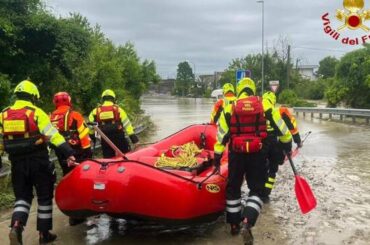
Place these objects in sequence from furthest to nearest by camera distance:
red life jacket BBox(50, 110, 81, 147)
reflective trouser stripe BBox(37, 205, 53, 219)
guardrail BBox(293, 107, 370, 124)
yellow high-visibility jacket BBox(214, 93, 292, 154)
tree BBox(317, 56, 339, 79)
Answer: tree BBox(317, 56, 339, 79) → guardrail BBox(293, 107, 370, 124) → red life jacket BBox(50, 110, 81, 147) → yellow high-visibility jacket BBox(214, 93, 292, 154) → reflective trouser stripe BBox(37, 205, 53, 219)

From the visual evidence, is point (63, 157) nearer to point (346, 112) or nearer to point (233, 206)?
point (233, 206)

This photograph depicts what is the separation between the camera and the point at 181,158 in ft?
25.6

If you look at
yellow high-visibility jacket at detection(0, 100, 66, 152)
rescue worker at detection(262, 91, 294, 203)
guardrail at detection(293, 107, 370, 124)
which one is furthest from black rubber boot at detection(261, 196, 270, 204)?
guardrail at detection(293, 107, 370, 124)

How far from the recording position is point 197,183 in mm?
6230

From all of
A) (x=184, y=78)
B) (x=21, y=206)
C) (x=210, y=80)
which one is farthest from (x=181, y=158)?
(x=210, y=80)

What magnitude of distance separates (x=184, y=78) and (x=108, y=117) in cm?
11723

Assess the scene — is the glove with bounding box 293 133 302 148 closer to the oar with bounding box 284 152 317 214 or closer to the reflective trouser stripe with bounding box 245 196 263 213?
the oar with bounding box 284 152 317 214

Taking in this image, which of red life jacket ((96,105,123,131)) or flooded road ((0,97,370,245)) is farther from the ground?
red life jacket ((96,105,123,131))

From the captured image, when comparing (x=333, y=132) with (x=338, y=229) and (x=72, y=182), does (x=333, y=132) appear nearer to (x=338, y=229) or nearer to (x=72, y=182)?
(x=338, y=229)

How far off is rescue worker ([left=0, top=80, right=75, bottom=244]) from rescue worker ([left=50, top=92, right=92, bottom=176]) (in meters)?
1.15

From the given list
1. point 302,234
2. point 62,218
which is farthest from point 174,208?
point 62,218

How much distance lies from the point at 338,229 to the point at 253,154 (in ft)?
5.29

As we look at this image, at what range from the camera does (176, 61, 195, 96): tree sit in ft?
403

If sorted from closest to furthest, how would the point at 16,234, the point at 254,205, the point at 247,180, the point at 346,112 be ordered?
1. the point at 16,234
2. the point at 254,205
3. the point at 247,180
4. the point at 346,112
